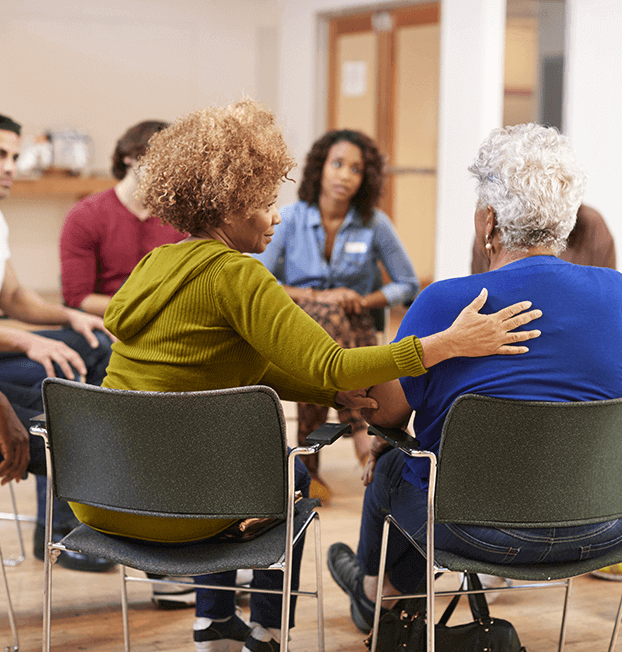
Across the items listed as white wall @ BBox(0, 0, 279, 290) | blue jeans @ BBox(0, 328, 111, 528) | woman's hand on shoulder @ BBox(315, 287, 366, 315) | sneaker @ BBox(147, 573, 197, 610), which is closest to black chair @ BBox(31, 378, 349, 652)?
blue jeans @ BBox(0, 328, 111, 528)

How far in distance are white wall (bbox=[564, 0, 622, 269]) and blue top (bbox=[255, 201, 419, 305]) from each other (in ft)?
5.48

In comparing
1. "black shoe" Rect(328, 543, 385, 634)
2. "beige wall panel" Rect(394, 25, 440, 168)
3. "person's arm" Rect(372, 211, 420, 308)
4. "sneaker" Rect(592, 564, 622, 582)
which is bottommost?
"sneaker" Rect(592, 564, 622, 582)

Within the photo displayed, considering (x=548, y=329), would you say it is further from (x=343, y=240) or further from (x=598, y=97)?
(x=598, y=97)

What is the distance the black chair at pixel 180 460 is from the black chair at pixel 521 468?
0.26m

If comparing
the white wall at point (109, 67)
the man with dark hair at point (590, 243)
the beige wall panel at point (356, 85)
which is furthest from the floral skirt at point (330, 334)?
the white wall at point (109, 67)

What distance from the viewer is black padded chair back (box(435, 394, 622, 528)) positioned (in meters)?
1.47

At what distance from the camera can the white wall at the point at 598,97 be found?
15.3 ft

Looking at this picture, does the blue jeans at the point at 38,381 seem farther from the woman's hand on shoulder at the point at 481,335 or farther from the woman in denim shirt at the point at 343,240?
the woman's hand on shoulder at the point at 481,335

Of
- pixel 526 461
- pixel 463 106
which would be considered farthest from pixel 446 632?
pixel 463 106

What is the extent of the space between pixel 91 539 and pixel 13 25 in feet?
22.2

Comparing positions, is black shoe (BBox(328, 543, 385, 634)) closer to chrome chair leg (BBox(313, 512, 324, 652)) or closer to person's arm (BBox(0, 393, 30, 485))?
chrome chair leg (BBox(313, 512, 324, 652))

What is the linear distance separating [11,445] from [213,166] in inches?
38.1

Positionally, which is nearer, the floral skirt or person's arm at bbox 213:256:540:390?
person's arm at bbox 213:256:540:390

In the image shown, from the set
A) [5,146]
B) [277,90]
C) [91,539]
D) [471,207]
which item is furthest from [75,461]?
[277,90]
